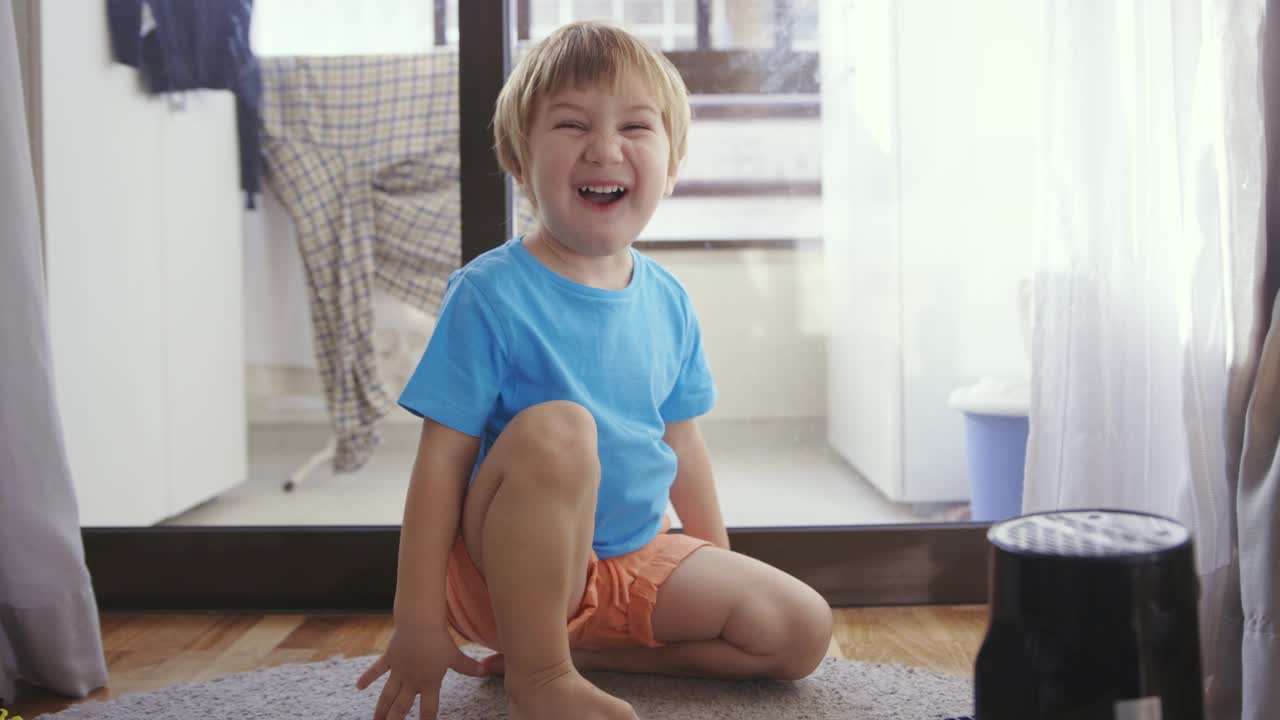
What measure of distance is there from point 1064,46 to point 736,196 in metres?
0.46

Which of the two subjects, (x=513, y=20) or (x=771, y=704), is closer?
(x=771, y=704)

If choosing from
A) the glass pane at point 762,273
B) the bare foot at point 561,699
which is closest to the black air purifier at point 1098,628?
the bare foot at point 561,699

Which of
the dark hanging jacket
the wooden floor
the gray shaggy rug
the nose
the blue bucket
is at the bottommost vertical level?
the wooden floor

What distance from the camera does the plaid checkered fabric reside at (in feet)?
5.33

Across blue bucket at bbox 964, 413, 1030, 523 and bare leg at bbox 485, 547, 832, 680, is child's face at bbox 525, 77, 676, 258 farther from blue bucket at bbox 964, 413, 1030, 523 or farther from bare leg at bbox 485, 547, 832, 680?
blue bucket at bbox 964, 413, 1030, 523

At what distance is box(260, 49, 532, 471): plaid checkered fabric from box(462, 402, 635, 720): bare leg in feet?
2.54

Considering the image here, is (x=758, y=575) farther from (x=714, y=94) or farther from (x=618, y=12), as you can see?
(x=618, y=12)

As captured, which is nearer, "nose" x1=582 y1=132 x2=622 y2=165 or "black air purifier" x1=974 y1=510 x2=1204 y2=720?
"black air purifier" x1=974 y1=510 x2=1204 y2=720

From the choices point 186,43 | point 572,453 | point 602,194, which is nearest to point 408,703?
point 572,453

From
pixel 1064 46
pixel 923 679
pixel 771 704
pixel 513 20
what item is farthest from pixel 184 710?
pixel 1064 46

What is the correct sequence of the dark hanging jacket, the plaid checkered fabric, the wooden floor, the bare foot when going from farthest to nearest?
1. the plaid checkered fabric
2. the dark hanging jacket
3. the wooden floor
4. the bare foot

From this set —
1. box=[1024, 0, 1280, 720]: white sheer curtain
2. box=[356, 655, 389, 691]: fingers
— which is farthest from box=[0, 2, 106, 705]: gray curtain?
box=[1024, 0, 1280, 720]: white sheer curtain

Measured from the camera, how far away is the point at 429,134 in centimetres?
169

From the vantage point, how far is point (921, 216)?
142 centimetres
